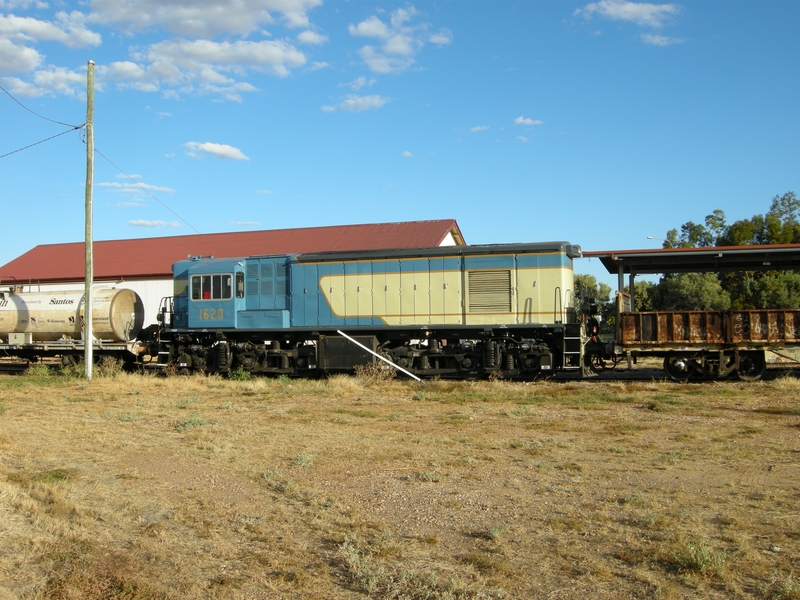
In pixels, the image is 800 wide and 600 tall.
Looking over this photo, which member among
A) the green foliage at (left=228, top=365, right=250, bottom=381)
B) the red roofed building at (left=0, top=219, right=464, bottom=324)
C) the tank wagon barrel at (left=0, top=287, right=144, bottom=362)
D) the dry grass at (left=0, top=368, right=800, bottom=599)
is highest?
the red roofed building at (left=0, top=219, right=464, bottom=324)

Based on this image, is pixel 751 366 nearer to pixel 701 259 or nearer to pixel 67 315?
pixel 701 259

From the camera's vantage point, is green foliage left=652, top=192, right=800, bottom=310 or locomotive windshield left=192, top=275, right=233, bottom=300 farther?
green foliage left=652, top=192, right=800, bottom=310

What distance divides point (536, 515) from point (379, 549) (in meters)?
1.79

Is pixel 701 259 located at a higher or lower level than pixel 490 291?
higher

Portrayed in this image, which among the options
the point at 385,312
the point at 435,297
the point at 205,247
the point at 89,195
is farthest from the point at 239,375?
the point at 205,247

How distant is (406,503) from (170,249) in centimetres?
3743

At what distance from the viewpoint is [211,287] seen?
2183 cm

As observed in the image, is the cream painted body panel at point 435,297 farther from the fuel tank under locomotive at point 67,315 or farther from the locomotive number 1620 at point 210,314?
the fuel tank under locomotive at point 67,315

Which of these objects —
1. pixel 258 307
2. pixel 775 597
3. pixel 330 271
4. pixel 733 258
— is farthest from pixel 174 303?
pixel 775 597

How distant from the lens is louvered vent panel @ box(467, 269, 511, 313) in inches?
768

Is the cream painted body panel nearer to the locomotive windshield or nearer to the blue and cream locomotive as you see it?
the blue and cream locomotive

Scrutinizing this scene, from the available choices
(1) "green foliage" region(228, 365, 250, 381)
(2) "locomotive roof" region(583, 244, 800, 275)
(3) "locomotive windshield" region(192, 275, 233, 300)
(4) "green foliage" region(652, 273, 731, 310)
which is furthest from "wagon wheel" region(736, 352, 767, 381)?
(4) "green foliage" region(652, 273, 731, 310)

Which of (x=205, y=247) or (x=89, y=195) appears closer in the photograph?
(x=89, y=195)

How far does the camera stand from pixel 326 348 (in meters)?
20.7
